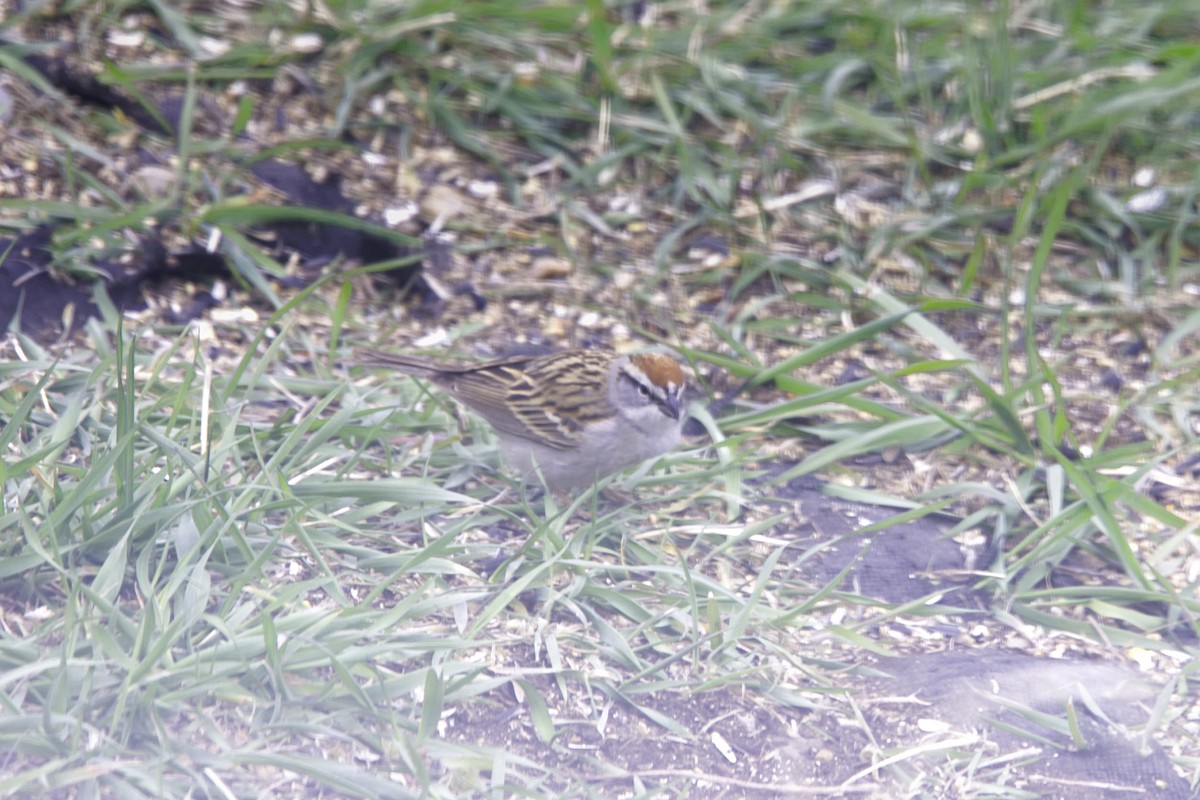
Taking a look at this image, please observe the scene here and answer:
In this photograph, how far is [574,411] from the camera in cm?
354

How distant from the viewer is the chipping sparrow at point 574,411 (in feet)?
11.4

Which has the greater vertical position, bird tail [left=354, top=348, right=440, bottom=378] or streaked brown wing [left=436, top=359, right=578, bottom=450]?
bird tail [left=354, top=348, right=440, bottom=378]

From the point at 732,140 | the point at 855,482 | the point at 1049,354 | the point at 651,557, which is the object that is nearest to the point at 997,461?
the point at 855,482

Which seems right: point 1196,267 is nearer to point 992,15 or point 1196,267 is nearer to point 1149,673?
point 992,15

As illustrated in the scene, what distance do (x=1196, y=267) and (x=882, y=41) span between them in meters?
1.53

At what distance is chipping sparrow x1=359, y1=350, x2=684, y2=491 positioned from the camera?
348 cm

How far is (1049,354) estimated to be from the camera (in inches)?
172

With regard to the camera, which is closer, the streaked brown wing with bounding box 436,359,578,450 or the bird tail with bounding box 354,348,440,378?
the streaked brown wing with bounding box 436,359,578,450

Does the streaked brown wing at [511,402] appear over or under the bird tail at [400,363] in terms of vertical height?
under

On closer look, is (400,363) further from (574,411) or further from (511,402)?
(574,411)

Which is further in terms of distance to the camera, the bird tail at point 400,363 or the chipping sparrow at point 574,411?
the bird tail at point 400,363

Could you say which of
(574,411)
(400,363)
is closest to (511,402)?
(574,411)

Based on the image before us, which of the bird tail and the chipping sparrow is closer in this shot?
the chipping sparrow

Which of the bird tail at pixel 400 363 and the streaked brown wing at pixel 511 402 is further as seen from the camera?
the bird tail at pixel 400 363
